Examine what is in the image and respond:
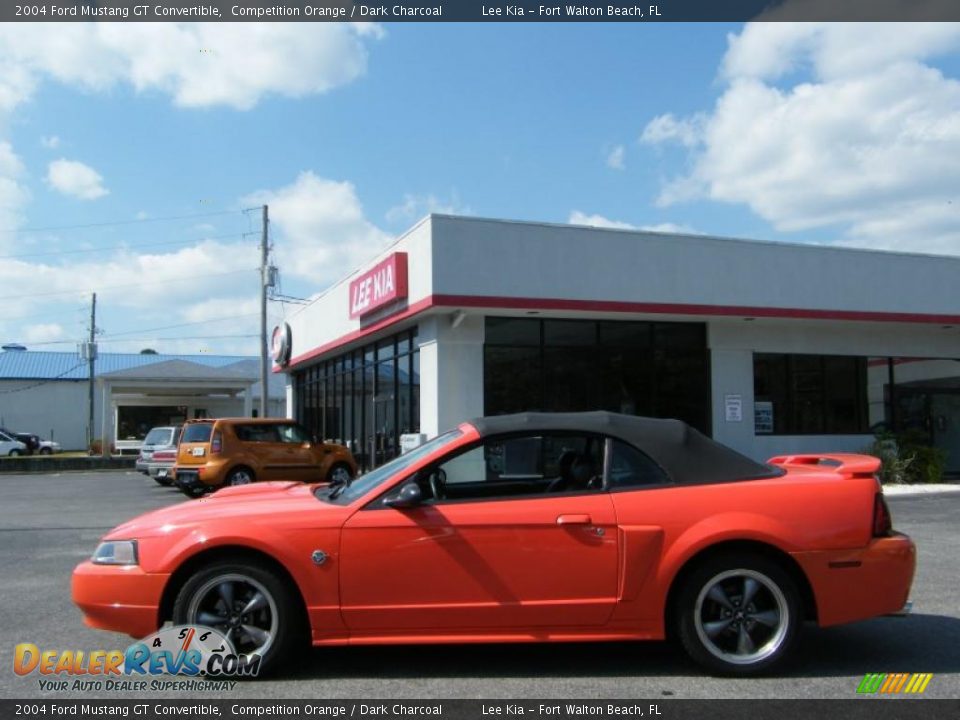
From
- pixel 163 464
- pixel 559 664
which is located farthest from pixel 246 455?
pixel 559 664

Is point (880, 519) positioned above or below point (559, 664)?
above

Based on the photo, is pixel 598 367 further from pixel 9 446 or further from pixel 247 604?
pixel 9 446

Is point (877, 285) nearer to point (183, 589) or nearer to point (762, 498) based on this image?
point (762, 498)

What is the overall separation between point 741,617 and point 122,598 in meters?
3.54

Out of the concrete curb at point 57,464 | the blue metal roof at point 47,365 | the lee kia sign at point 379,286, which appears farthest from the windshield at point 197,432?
the blue metal roof at point 47,365

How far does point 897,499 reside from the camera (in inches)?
615

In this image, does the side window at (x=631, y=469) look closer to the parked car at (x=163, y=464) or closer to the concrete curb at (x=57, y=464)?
the parked car at (x=163, y=464)

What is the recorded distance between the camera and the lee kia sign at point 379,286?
54.2ft

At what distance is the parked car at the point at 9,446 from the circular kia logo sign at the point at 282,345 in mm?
24355

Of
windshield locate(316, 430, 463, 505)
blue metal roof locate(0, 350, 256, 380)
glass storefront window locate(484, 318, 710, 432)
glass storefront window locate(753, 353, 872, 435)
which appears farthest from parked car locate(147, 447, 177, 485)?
blue metal roof locate(0, 350, 256, 380)

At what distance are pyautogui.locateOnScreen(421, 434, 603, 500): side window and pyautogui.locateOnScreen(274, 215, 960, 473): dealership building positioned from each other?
9.60 meters

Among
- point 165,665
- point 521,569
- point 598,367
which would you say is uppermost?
point 598,367

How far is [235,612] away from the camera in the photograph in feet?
15.8

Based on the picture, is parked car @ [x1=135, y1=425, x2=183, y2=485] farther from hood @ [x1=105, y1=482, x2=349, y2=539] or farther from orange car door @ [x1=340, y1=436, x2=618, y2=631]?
orange car door @ [x1=340, y1=436, x2=618, y2=631]
